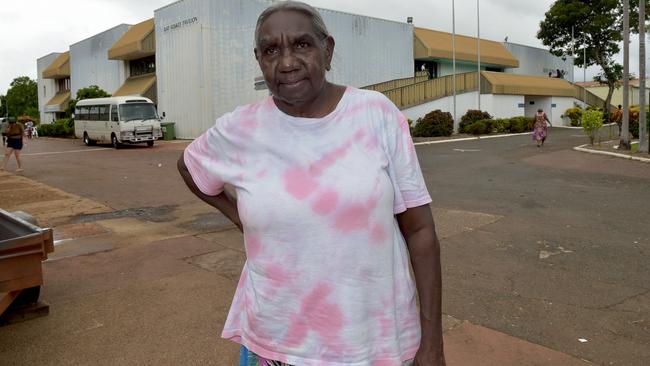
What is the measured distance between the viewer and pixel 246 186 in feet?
5.32

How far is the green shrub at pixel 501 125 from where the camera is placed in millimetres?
31469

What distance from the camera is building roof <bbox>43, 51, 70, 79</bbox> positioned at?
167 feet

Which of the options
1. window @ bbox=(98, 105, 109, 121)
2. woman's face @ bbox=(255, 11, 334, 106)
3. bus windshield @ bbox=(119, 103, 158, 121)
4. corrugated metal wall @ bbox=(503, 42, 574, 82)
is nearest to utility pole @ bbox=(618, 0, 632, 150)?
bus windshield @ bbox=(119, 103, 158, 121)

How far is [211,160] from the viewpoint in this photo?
69.9 inches

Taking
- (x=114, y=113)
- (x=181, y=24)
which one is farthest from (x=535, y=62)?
(x=114, y=113)

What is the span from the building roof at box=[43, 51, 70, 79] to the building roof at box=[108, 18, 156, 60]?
15.9 metres

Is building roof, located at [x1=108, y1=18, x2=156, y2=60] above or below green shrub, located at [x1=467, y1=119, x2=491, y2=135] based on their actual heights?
above

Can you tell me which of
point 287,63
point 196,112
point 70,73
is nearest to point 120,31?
point 70,73

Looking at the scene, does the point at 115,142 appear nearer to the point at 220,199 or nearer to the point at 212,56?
the point at 212,56

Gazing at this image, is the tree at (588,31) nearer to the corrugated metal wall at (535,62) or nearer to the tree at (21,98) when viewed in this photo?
the corrugated metal wall at (535,62)

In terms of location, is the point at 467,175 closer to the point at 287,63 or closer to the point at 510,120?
the point at 287,63

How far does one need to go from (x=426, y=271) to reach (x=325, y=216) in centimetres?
34

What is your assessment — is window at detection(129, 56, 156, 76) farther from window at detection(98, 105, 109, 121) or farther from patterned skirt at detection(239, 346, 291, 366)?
patterned skirt at detection(239, 346, 291, 366)

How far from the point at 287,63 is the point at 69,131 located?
1608 inches
